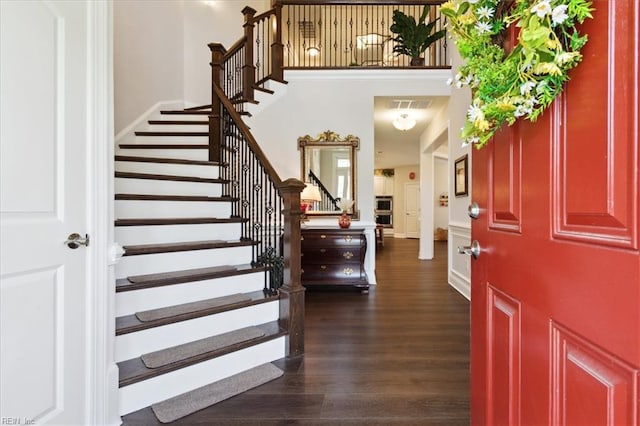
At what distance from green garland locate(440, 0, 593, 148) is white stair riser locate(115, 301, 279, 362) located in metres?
1.87

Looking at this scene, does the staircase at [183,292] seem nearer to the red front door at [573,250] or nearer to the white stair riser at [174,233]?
the white stair riser at [174,233]

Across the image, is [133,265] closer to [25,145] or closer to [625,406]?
[25,145]

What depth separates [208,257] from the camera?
2.51 m

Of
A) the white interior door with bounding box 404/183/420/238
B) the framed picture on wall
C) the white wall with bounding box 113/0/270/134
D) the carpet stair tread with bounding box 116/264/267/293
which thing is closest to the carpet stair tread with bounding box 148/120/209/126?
the white wall with bounding box 113/0/270/134

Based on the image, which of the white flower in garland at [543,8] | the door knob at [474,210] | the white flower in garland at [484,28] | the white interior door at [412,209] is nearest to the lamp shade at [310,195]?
the door knob at [474,210]

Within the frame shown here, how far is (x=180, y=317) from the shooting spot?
1.93m

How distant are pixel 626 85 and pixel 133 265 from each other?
8.19 feet

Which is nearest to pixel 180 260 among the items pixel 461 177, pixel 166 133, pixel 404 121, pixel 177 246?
pixel 177 246

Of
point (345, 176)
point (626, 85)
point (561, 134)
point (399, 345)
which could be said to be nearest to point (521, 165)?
point (561, 134)

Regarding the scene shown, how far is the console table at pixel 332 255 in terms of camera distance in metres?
4.02

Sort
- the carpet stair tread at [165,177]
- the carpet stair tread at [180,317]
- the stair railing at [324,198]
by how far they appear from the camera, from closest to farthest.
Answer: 1. the carpet stair tread at [180,317]
2. the carpet stair tread at [165,177]
3. the stair railing at [324,198]

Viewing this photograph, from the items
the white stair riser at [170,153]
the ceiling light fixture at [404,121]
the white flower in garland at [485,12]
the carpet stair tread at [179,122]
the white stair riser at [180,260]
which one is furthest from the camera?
the ceiling light fixture at [404,121]

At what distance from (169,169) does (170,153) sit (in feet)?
1.64

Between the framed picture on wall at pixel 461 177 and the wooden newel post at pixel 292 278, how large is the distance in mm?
2423
